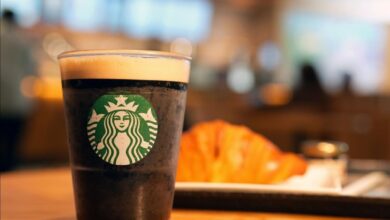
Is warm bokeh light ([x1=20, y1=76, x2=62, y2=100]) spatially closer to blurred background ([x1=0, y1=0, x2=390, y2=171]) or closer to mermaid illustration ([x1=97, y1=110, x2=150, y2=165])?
blurred background ([x1=0, y1=0, x2=390, y2=171])

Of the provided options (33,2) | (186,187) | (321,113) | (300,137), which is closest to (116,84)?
(186,187)

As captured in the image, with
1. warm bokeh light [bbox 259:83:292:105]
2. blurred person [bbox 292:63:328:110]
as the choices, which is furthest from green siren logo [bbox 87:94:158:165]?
warm bokeh light [bbox 259:83:292:105]

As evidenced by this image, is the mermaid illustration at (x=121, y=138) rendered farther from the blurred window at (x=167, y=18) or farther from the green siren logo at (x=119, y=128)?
the blurred window at (x=167, y=18)

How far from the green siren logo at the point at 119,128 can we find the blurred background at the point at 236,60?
224 centimetres

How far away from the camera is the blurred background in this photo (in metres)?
3.01

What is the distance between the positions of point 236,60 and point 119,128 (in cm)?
687

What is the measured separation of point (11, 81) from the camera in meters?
3.74

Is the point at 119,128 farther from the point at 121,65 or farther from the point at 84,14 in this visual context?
the point at 84,14

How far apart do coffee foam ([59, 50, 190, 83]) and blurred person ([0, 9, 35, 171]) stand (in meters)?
3.40

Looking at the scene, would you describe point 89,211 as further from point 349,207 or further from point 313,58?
point 313,58

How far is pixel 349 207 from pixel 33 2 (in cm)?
558

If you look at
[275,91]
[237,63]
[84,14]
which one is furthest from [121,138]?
[237,63]

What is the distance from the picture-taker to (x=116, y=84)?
0.46 metres

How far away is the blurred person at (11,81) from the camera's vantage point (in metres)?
3.71
